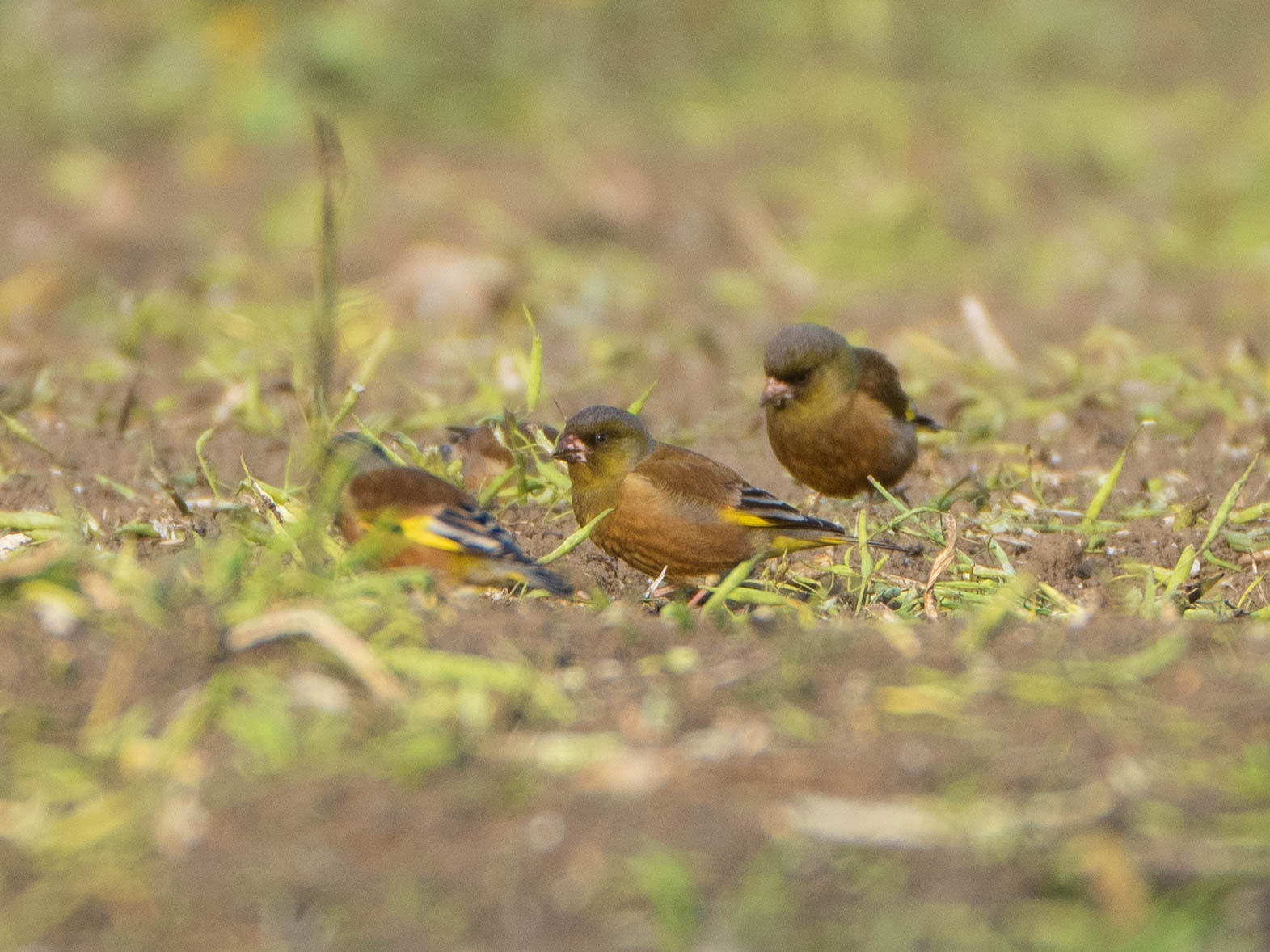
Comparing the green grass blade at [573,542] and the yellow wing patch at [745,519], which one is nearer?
the green grass blade at [573,542]

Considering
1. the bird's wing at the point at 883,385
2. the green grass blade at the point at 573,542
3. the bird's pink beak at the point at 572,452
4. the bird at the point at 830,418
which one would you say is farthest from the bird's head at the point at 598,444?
the bird's wing at the point at 883,385

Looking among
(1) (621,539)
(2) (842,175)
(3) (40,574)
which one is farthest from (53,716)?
(2) (842,175)

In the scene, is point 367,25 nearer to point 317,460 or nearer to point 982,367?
point 982,367

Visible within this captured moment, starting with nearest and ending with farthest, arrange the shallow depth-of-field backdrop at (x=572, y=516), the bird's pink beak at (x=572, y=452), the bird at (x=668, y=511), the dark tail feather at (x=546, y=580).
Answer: the shallow depth-of-field backdrop at (x=572, y=516) → the dark tail feather at (x=546, y=580) → the bird at (x=668, y=511) → the bird's pink beak at (x=572, y=452)

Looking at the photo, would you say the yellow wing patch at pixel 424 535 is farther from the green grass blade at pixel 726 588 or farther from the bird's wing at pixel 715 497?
the bird's wing at pixel 715 497

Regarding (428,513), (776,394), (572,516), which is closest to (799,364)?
(776,394)

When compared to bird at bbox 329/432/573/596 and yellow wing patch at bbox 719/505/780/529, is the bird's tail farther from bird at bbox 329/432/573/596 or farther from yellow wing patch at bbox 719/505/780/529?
yellow wing patch at bbox 719/505/780/529

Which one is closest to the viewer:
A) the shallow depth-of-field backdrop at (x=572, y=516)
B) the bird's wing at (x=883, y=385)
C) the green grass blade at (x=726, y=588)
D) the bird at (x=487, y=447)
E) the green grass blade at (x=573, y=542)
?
the shallow depth-of-field backdrop at (x=572, y=516)

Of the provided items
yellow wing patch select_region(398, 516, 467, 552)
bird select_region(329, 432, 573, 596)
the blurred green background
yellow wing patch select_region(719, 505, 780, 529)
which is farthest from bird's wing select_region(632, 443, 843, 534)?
the blurred green background

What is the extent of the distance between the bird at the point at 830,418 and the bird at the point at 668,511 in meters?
0.80

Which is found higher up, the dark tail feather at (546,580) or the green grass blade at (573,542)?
the dark tail feather at (546,580)

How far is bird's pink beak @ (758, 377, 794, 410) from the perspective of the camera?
5.93 metres

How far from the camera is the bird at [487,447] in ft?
18.3

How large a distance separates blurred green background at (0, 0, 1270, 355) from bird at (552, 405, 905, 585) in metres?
3.77
